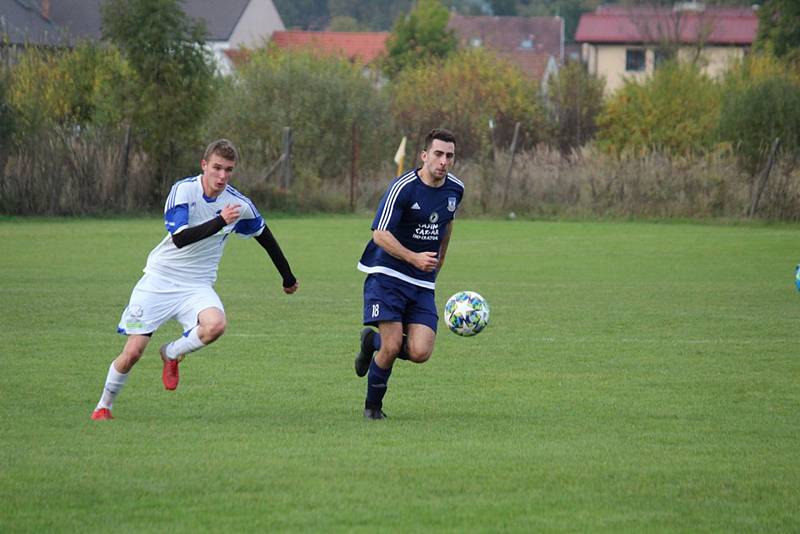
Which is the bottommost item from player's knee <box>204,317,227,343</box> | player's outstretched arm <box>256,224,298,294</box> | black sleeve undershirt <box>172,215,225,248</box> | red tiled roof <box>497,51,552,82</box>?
player's knee <box>204,317,227,343</box>

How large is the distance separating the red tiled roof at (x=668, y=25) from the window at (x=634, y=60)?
112 centimetres

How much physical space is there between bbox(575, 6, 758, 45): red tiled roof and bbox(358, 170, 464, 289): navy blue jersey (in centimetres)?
6783

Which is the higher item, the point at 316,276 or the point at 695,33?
the point at 695,33

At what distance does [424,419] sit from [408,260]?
105 cm

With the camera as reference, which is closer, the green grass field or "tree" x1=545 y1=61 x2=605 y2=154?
the green grass field

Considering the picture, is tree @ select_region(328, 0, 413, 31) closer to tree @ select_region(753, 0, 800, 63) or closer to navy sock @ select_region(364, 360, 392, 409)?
tree @ select_region(753, 0, 800, 63)

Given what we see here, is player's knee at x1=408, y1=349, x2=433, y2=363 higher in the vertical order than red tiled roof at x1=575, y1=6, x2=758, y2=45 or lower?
lower

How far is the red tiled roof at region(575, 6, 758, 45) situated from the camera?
261 ft

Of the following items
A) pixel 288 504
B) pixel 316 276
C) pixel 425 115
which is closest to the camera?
pixel 288 504

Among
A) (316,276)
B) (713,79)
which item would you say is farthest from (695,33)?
(316,276)

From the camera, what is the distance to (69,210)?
31141mm

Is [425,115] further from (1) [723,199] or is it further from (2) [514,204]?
(1) [723,199]

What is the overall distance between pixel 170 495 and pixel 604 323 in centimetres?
886

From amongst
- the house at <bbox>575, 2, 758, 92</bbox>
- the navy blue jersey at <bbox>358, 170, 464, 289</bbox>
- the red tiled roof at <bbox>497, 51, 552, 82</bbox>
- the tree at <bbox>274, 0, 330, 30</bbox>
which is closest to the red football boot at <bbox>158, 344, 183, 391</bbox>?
the navy blue jersey at <bbox>358, 170, 464, 289</bbox>
